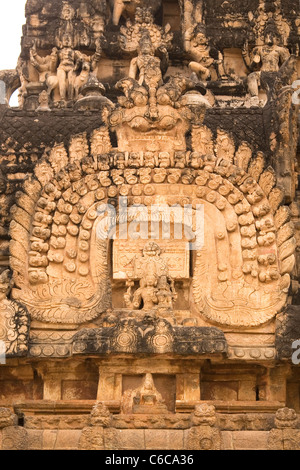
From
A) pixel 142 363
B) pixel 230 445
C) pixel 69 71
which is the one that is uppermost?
pixel 69 71

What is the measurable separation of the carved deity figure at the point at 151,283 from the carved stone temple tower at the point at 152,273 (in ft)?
0.07

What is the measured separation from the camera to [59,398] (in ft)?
54.5

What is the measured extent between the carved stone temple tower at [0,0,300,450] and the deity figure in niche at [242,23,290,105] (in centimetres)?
213

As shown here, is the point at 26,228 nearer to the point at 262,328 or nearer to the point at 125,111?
the point at 125,111

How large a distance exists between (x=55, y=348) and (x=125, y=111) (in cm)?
368

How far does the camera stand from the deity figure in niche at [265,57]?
21.5 m

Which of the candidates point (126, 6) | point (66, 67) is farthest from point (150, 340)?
point (126, 6)

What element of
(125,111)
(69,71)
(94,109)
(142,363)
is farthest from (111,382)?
(69,71)
